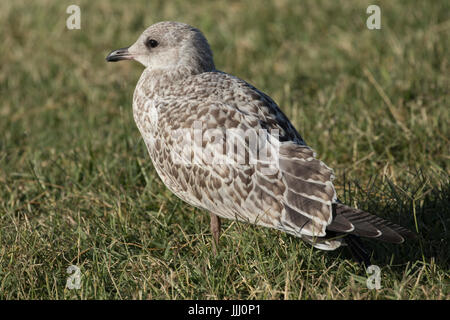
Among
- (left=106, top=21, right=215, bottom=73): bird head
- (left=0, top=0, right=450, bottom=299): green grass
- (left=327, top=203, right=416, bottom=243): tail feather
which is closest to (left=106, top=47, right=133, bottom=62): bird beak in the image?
(left=106, top=21, right=215, bottom=73): bird head

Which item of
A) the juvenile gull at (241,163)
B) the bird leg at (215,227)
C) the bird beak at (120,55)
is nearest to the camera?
the juvenile gull at (241,163)

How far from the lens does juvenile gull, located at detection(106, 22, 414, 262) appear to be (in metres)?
4.04

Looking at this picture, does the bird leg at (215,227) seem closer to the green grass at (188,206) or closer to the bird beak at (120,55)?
the green grass at (188,206)

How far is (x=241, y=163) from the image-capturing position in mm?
4277

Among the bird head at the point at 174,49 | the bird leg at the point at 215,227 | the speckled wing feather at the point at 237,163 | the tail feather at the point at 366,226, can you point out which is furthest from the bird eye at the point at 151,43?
the tail feather at the point at 366,226

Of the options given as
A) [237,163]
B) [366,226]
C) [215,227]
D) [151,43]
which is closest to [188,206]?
[215,227]

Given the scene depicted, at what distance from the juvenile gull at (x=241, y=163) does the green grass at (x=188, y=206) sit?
0.26 meters

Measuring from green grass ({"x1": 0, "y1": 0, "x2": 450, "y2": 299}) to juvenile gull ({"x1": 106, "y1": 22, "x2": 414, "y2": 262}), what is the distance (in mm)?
264

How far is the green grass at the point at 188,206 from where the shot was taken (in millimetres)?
4238

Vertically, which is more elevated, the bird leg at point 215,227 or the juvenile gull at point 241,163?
the juvenile gull at point 241,163

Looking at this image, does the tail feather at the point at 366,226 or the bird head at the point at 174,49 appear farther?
the bird head at the point at 174,49

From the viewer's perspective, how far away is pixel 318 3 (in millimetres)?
9031

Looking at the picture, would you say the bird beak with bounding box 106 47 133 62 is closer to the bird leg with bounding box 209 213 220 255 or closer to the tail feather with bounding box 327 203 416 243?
the bird leg with bounding box 209 213 220 255
